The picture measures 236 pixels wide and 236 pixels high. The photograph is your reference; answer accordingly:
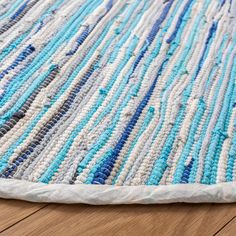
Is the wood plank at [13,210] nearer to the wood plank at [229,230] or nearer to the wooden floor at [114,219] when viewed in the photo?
the wooden floor at [114,219]

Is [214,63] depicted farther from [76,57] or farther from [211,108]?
[76,57]

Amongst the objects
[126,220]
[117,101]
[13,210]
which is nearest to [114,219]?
[126,220]

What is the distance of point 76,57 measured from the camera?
948 millimetres

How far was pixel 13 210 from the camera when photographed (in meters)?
0.67

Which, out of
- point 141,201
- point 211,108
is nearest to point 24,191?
point 141,201

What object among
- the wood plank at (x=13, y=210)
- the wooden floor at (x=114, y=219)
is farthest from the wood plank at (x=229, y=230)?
the wood plank at (x=13, y=210)

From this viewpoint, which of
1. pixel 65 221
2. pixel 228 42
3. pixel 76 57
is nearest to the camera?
pixel 65 221

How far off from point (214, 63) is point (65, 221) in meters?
0.56

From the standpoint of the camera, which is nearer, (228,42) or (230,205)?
(230,205)

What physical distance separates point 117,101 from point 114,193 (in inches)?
9.4

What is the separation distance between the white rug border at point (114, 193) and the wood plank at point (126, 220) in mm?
13

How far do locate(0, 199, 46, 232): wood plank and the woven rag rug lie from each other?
0.6 inches

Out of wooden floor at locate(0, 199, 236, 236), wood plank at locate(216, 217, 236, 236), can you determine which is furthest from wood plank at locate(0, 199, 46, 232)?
wood plank at locate(216, 217, 236, 236)

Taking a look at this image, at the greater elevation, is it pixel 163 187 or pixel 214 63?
pixel 214 63
